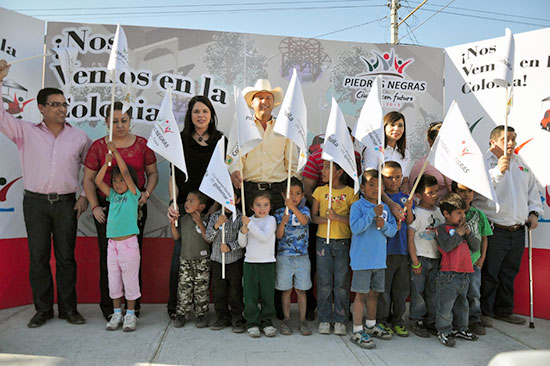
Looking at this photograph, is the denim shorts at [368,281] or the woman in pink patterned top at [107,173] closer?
the denim shorts at [368,281]

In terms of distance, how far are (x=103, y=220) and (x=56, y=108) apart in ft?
4.00

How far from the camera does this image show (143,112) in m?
5.12

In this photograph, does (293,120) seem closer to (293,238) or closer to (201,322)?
(293,238)

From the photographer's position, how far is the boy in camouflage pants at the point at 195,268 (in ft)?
13.6

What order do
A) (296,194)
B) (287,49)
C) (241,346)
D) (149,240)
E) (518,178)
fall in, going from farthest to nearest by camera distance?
(287,49) → (149,240) → (518,178) → (296,194) → (241,346)

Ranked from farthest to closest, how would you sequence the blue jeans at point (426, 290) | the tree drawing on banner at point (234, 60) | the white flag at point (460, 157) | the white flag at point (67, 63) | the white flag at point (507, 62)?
1. the tree drawing on banner at point (234, 60)
2. the white flag at point (67, 63)
3. the white flag at point (507, 62)
4. the blue jeans at point (426, 290)
5. the white flag at point (460, 157)

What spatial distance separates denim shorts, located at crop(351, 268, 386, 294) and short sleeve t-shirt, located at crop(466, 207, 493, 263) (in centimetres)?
95

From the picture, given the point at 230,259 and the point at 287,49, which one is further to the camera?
the point at 287,49

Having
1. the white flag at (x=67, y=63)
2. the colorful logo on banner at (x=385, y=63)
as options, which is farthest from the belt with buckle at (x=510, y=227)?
the white flag at (x=67, y=63)

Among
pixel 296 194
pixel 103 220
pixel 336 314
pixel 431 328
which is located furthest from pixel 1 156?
pixel 431 328

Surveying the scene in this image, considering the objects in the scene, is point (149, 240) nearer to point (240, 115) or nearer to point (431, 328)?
point (240, 115)

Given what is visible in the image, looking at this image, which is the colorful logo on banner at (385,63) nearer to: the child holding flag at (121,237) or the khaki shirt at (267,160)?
the khaki shirt at (267,160)

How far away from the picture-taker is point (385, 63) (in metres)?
5.52

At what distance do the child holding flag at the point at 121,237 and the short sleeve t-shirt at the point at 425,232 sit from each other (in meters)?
2.75
